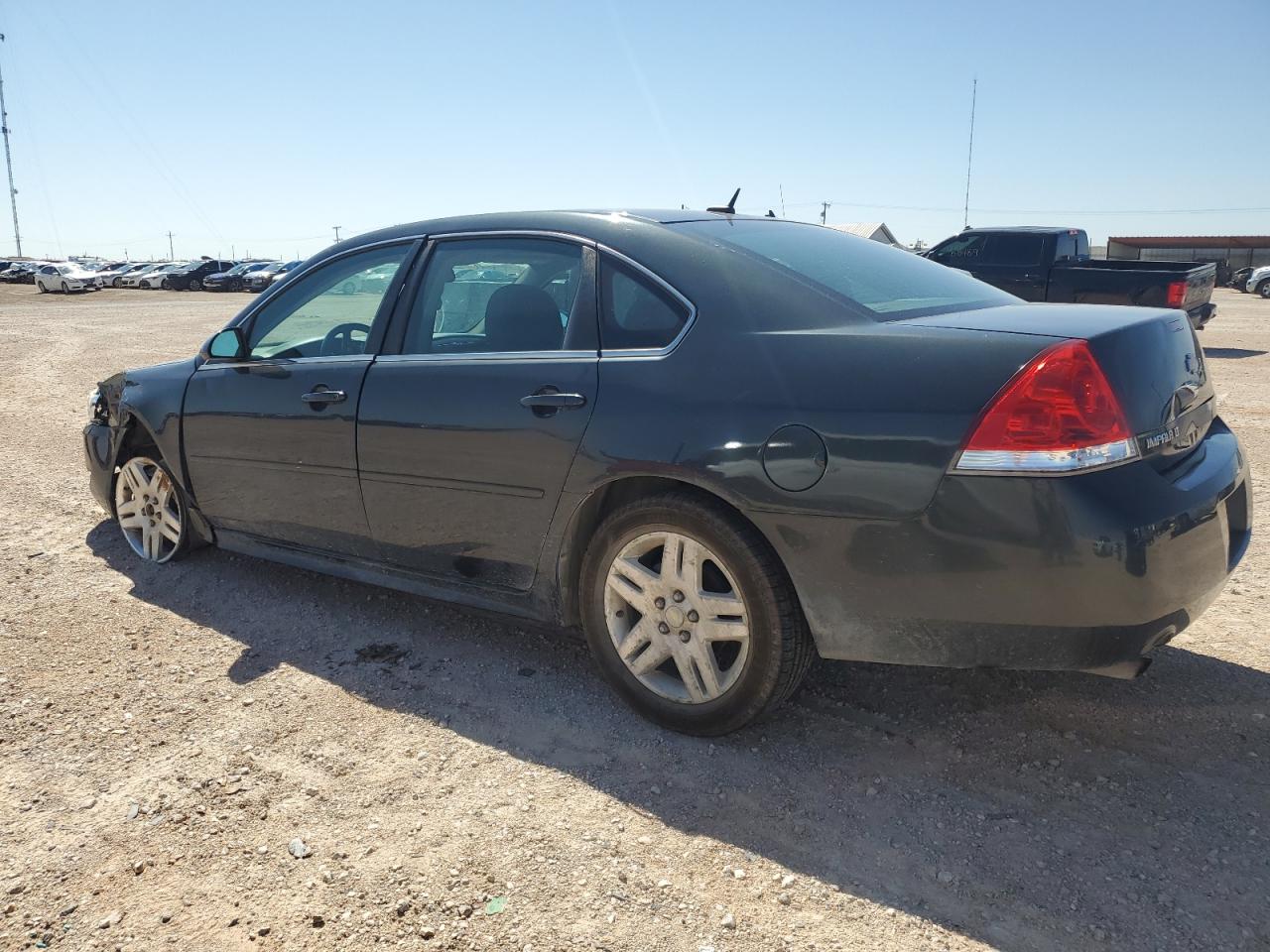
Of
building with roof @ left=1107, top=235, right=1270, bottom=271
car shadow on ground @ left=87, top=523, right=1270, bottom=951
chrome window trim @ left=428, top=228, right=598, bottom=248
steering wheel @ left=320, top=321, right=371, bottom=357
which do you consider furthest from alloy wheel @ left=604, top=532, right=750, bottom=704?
building with roof @ left=1107, top=235, right=1270, bottom=271

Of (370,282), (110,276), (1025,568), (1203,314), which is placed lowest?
(1025,568)

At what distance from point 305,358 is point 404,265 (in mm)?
598

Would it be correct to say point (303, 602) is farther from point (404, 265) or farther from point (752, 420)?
point (752, 420)

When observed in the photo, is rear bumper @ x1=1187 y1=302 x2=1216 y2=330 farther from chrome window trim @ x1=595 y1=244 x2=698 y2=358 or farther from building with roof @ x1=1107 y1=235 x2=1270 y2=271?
building with roof @ x1=1107 y1=235 x2=1270 y2=271

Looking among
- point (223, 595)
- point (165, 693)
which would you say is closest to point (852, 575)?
point (165, 693)

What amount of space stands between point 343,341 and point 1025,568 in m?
2.71

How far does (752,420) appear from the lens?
2742 millimetres

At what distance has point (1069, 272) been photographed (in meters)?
13.0

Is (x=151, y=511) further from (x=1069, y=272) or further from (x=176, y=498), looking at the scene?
(x=1069, y=272)

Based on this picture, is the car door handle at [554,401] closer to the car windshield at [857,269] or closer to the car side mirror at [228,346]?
the car windshield at [857,269]

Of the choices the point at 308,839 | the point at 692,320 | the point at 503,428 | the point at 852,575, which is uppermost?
the point at 692,320

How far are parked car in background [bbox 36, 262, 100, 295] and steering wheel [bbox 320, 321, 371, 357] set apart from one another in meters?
47.8

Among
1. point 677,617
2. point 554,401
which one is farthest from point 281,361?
point 677,617

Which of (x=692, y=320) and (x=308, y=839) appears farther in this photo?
(x=692, y=320)
